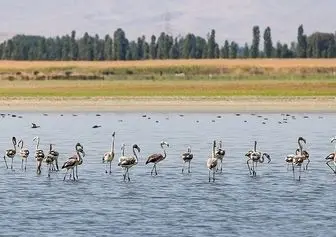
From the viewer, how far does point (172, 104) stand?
63.4 metres

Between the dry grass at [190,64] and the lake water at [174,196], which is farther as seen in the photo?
the dry grass at [190,64]

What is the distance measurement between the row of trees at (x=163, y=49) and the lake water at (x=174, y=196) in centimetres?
12750

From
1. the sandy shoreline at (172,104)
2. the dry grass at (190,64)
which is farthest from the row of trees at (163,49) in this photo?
the sandy shoreline at (172,104)

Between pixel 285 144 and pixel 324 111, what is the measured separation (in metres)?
22.6

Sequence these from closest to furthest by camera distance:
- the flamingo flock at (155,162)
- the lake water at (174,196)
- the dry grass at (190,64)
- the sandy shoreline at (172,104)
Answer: the lake water at (174,196), the flamingo flock at (155,162), the sandy shoreline at (172,104), the dry grass at (190,64)

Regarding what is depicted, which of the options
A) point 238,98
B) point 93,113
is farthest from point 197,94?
point 93,113

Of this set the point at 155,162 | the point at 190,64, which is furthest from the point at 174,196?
the point at 190,64

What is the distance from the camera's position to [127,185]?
928 inches

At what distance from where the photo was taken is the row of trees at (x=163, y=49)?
164500 millimetres

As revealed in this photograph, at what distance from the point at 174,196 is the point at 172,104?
42116 mm

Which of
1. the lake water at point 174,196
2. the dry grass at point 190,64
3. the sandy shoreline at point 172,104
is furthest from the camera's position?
the dry grass at point 190,64

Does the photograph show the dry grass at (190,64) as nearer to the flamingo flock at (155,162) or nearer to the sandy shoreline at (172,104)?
the sandy shoreline at (172,104)

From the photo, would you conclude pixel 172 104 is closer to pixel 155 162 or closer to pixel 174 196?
pixel 155 162

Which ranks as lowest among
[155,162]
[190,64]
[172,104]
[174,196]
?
[174,196]
